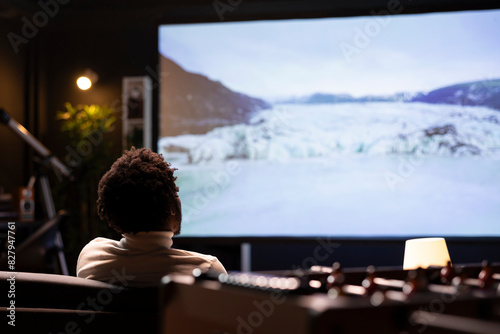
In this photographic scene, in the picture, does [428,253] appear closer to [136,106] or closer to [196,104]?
[196,104]

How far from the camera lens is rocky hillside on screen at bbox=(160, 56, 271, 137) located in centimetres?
530

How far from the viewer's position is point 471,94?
4969 millimetres

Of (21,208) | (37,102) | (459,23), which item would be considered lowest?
(21,208)

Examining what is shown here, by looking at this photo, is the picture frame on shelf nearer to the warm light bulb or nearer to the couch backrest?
the warm light bulb

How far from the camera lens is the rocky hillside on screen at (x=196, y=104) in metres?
5.30

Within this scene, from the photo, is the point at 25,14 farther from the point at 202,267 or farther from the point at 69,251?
the point at 202,267

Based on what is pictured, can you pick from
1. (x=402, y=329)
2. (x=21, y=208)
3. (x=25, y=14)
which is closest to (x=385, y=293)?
(x=402, y=329)

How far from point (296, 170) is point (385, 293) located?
398 cm

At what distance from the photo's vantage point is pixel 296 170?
521 cm

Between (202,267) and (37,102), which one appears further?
(37,102)

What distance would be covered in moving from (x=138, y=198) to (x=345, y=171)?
10.5 ft

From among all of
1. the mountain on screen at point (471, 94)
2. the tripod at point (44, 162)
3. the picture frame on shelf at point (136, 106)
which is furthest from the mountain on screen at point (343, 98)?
the tripod at point (44, 162)

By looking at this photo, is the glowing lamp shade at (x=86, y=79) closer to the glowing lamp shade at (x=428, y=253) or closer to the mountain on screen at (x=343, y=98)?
the mountain on screen at (x=343, y=98)

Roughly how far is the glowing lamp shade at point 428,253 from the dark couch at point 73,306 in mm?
1384
